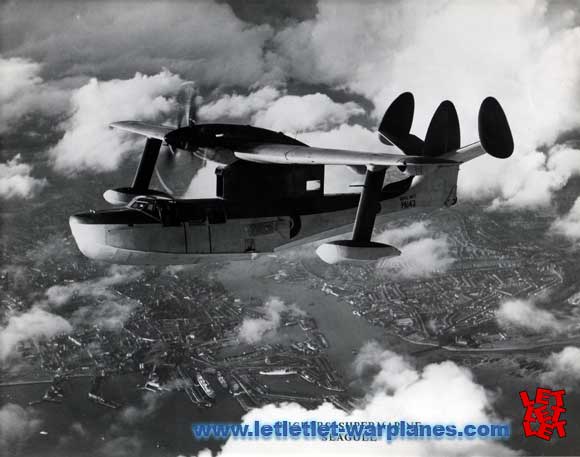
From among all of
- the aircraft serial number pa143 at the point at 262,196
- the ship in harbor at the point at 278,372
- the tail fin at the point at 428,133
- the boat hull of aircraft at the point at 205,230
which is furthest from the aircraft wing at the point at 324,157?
the ship in harbor at the point at 278,372

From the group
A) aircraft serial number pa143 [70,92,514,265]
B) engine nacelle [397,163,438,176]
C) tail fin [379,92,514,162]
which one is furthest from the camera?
tail fin [379,92,514,162]

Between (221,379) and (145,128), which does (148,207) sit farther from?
(221,379)

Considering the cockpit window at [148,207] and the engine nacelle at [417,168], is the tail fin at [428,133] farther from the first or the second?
the cockpit window at [148,207]

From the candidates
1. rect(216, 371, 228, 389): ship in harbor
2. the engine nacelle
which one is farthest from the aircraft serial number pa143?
rect(216, 371, 228, 389): ship in harbor

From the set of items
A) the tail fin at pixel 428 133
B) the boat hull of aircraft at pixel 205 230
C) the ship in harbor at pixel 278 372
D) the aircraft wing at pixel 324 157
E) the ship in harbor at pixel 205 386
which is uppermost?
the tail fin at pixel 428 133

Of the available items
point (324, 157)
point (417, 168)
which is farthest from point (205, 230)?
point (417, 168)

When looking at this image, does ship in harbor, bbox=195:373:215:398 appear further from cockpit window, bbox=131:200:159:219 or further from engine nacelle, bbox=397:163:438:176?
engine nacelle, bbox=397:163:438:176

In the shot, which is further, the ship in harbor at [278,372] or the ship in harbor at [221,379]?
the ship in harbor at [278,372]

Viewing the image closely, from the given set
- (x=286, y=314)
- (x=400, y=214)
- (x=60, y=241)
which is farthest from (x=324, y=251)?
(x=60, y=241)
